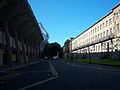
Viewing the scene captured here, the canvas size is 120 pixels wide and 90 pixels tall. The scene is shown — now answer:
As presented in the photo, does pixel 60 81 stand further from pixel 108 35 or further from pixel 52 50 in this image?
pixel 52 50

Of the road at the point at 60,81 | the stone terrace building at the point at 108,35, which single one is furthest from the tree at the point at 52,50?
the road at the point at 60,81

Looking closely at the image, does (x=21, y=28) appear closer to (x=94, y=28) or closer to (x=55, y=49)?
(x=94, y=28)

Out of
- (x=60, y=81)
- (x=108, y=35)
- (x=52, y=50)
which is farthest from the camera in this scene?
(x=52, y=50)

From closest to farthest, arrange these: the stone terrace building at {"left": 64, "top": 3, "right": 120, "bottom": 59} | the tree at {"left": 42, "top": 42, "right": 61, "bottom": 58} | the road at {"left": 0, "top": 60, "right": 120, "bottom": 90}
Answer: the road at {"left": 0, "top": 60, "right": 120, "bottom": 90} < the stone terrace building at {"left": 64, "top": 3, "right": 120, "bottom": 59} < the tree at {"left": 42, "top": 42, "right": 61, "bottom": 58}

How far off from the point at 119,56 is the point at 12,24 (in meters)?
25.0

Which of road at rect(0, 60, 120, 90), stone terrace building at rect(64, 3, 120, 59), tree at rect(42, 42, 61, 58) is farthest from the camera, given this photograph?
tree at rect(42, 42, 61, 58)

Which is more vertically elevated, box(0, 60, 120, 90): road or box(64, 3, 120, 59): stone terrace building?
box(64, 3, 120, 59): stone terrace building

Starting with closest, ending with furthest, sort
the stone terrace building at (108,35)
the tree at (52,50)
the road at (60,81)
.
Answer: the road at (60,81), the stone terrace building at (108,35), the tree at (52,50)

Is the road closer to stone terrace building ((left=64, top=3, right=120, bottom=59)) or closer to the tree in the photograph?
stone terrace building ((left=64, top=3, right=120, bottom=59))

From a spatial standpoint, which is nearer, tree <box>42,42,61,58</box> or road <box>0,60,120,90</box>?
road <box>0,60,120,90</box>

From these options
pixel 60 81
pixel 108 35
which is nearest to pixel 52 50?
pixel 108 35

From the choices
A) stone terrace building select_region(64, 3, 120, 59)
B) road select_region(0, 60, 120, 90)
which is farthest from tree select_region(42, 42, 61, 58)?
road select_region(0, 60, 120, 90)

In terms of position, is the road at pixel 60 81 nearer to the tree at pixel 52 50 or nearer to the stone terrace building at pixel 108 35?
the stone terrace building at pixel 108 35

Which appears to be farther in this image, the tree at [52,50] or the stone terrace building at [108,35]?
the tree at [52,50]
